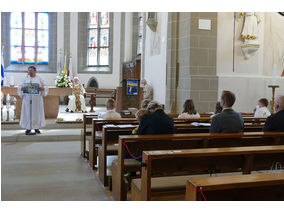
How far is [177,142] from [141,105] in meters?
2.20

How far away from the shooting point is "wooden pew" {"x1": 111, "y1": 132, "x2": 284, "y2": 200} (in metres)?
3.31

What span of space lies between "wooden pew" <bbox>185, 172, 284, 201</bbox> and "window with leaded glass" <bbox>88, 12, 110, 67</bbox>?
1470 centimetres

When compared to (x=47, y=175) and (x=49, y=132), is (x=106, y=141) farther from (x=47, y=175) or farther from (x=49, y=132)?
(x=49, y=132)

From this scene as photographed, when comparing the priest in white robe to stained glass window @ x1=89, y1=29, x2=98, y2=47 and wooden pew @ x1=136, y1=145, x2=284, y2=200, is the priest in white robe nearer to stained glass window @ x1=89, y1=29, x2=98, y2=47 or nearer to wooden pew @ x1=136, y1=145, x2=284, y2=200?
wooden pew @ x1=136, y1=145, x2=284, y2=200

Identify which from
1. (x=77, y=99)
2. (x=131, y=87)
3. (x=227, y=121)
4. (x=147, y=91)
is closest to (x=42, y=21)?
(x=77, y=99)

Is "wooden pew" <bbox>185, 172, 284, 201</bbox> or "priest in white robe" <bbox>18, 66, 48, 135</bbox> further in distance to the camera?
"priest in white robe" <bbox>18, 66, 48, 135</bbox>

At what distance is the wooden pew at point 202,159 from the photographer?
255 centimetres

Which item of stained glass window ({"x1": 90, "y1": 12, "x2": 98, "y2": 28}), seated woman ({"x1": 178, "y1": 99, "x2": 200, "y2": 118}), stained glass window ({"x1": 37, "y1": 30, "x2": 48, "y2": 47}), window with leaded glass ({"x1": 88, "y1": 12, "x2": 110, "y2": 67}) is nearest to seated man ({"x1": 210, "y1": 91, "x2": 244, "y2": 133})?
seated woman ({"x1": 178, "y1": 99, "x2": 200, "y2": 118})

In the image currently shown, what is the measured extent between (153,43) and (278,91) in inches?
158

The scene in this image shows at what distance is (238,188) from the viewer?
1.88m

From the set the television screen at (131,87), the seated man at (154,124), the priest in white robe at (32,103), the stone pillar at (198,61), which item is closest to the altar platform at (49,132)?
the priest in white robe at (32,103)

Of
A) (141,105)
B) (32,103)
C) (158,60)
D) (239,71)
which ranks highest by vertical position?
Result: (158,60)

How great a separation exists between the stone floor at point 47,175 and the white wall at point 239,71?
4200mm

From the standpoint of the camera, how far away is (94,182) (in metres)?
4.38
